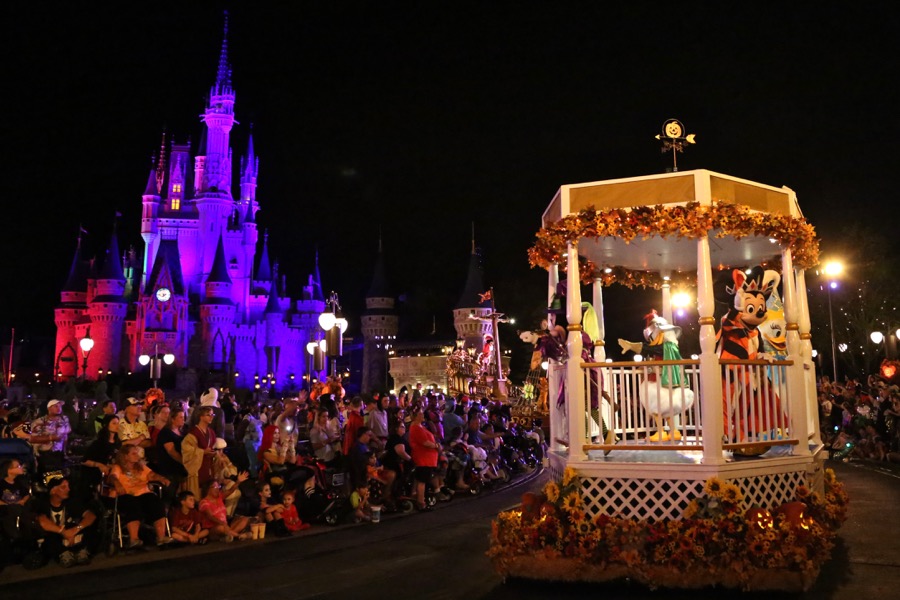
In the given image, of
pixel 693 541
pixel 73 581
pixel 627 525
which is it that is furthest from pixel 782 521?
pixel 73 581

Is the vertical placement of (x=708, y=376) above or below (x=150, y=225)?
below

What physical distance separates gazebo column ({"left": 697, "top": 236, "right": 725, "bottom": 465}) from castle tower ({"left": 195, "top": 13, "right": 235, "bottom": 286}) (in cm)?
7082

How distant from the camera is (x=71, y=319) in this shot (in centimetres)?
6744

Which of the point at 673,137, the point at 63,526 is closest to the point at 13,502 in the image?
the point at 63,526

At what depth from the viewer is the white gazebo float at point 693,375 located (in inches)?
283

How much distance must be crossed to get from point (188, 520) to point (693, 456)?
244 inches

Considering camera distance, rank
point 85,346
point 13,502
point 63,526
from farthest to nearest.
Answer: point 85,346, point 63,526, point 13,502

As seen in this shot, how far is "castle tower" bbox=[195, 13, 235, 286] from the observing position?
74.1 metres

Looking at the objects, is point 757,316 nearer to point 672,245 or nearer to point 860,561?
point 672,245

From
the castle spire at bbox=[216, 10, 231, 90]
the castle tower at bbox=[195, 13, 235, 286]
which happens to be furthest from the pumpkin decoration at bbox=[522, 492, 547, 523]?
the castle spire at bbox=[216, 10, 231, 90]

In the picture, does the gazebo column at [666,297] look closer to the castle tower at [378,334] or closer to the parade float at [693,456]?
the parade float at [693,456]

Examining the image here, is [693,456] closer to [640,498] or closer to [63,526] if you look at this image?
[640,498]

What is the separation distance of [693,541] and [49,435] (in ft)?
26.5

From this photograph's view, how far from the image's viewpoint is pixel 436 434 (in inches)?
524
